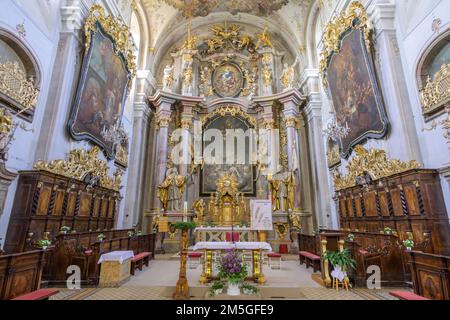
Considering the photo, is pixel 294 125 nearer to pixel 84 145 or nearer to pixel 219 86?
pixel 219 86

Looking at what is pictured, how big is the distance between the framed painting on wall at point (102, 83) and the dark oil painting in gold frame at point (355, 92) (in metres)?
8.63

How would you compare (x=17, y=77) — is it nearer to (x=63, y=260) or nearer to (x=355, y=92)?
(x=63, y=260)

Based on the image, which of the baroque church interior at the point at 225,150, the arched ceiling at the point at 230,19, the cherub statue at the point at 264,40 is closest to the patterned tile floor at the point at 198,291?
the baroque church interior at the point at 225,150

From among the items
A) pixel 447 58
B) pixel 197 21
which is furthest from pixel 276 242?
pixel 197 21

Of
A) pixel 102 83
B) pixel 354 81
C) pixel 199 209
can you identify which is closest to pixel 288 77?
pixel 354 81

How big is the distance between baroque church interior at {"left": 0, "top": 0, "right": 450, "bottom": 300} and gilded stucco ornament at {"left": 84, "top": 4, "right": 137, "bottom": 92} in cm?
7

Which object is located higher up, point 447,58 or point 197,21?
point 197,21

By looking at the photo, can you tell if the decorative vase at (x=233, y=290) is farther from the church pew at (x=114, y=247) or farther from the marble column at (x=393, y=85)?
the marble column at (x=393, y=85)

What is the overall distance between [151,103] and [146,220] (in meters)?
6.53

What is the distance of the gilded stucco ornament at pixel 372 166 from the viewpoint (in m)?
6.52

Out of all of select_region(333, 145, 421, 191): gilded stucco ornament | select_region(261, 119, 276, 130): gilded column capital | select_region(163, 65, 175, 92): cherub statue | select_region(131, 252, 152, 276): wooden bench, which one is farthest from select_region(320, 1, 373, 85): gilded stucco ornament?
select_region(131, 252, 152, 276): wooden bench

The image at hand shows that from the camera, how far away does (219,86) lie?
15.0m

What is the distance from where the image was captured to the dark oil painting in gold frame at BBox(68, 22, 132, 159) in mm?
7777

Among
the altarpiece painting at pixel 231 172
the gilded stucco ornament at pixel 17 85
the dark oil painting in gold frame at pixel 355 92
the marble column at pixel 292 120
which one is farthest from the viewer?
the altarpiece painting at pixel 231 172
